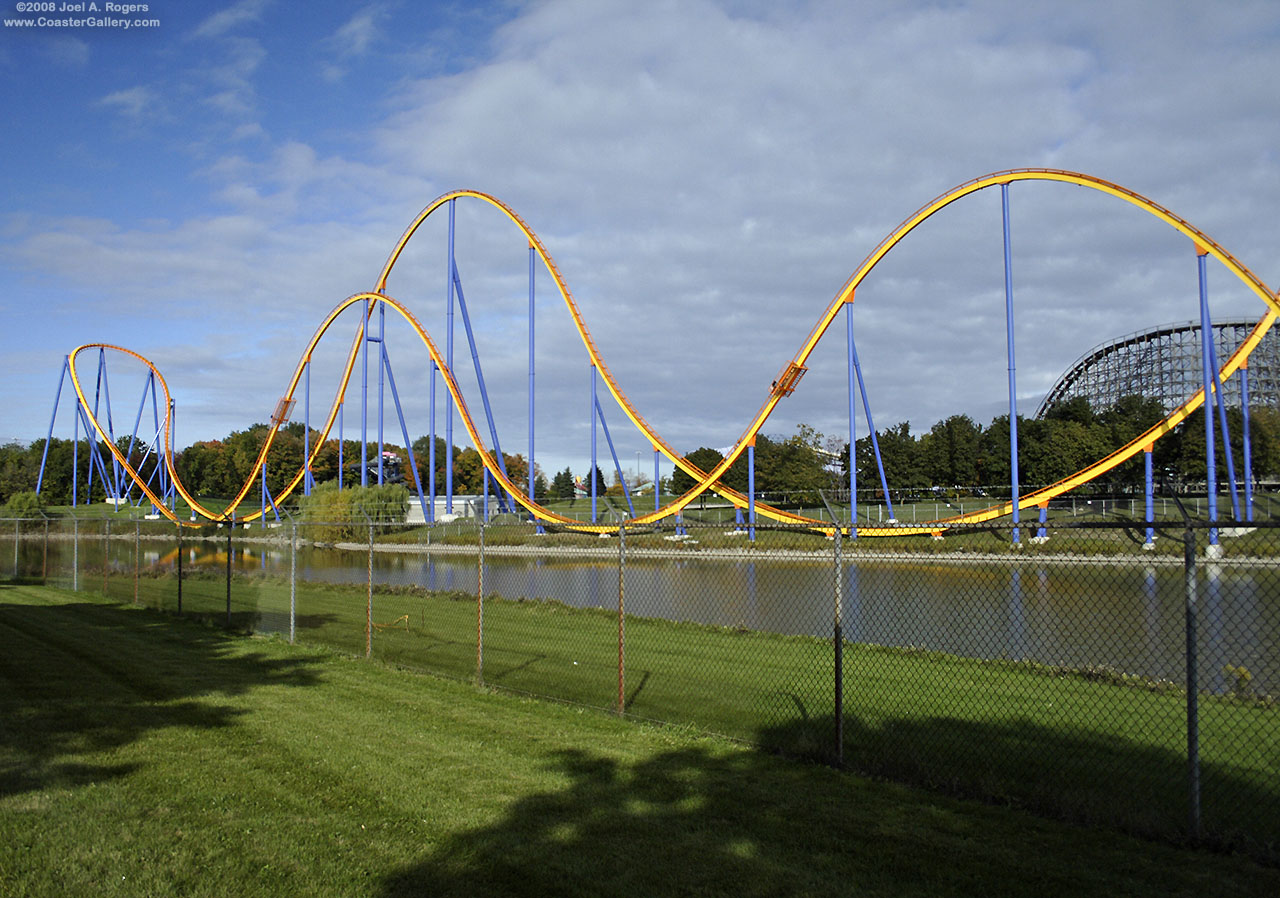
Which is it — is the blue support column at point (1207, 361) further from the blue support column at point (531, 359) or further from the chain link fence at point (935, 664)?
the blue support column at point (531, 359)

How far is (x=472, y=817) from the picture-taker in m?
5.11

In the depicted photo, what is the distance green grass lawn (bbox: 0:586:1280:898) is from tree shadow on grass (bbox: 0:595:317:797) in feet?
0.14

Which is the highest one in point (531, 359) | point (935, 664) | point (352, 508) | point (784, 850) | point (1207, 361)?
point (531, 359)

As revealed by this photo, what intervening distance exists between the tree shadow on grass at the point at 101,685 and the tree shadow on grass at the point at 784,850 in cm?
303

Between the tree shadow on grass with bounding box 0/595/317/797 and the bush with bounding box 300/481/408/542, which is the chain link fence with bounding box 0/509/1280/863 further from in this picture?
the bush with bounding box 300/481/408/542

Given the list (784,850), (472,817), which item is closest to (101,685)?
(472,817)

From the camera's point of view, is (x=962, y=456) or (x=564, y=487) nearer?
(x=962, y=456)

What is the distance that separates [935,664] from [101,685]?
883cm

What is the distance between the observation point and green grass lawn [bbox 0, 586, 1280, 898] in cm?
427

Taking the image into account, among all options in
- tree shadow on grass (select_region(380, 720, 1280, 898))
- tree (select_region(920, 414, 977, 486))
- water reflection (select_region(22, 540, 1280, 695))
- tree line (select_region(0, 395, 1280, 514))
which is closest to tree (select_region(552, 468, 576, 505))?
tree line (select_region(0, 395, 1280, 514))

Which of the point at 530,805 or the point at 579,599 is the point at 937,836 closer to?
the point at 530,805

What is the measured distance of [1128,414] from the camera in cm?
5784

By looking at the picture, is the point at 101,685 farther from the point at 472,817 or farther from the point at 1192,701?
the point at 1192,701

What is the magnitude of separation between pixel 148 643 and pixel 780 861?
33.6 feet
